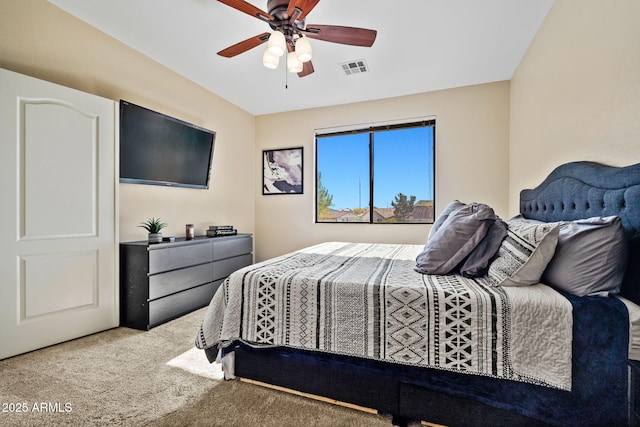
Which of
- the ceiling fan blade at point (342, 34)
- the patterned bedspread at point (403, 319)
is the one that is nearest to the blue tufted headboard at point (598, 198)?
the patterned bedspread at point (403, 319)

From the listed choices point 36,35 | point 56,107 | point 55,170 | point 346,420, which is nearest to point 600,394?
point 346,420

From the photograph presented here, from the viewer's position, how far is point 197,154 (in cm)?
356

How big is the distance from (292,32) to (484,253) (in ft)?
6.51

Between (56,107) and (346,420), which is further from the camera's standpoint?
(56,107)

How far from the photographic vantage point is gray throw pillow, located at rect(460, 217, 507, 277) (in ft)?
5.22

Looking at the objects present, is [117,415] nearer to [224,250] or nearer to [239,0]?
[224,250]

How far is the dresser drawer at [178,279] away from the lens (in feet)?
8.50

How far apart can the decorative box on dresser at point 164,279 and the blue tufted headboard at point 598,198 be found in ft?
10.5

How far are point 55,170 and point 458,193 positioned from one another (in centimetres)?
420

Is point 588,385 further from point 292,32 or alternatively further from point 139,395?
point 292,32

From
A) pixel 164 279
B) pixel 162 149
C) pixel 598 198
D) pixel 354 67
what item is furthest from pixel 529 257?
pixel 162 149

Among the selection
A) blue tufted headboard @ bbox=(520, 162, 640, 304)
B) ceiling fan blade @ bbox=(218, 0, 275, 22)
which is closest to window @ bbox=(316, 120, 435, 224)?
blue tufted headboard @ bbox=(520, 162, 640, 304)

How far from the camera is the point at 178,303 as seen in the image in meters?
2.84

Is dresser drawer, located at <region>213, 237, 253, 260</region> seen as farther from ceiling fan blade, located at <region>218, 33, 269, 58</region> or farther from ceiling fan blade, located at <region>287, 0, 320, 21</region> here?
ceiling fan blade, located at <region>287, 0, 320, 21</region>
